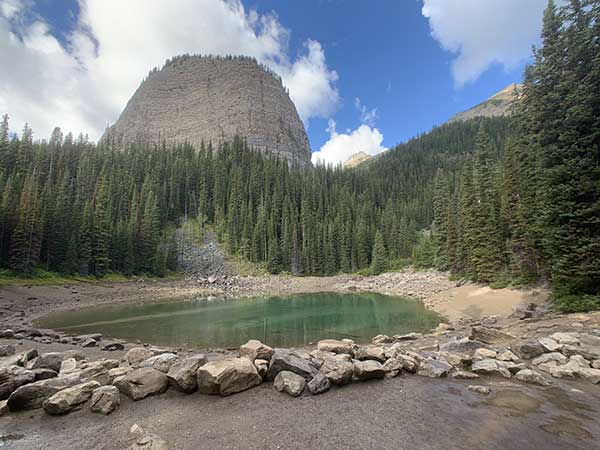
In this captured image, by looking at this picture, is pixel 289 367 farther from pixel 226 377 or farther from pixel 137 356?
pixel 137 356

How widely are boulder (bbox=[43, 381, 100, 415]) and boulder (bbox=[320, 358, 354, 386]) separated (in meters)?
6.27

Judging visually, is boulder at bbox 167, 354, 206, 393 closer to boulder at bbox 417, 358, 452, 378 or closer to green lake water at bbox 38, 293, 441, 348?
boulder at bbox 417, 358, 452, 378

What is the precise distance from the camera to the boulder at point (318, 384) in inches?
311

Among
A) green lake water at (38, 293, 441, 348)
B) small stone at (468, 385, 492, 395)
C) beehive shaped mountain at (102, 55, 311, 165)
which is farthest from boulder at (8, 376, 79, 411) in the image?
beehive shaped mountain at (102, 55, 311, 165)

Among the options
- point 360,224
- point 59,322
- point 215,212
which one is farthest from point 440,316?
point 215,212

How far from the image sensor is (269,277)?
71500mm

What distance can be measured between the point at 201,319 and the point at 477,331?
69.6ft

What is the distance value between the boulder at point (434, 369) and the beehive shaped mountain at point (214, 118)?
15647 centimetres

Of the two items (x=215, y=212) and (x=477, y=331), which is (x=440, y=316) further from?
(x=215, y=212)

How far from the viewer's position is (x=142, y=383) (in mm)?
7742

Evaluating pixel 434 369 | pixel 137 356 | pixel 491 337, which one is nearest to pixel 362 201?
pixel 491 337

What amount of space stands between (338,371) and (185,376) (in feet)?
14.1

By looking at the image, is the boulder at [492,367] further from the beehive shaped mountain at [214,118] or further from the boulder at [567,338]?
the beehive shaped mountain at [214,118]

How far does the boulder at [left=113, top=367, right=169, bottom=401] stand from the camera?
24.9ft
